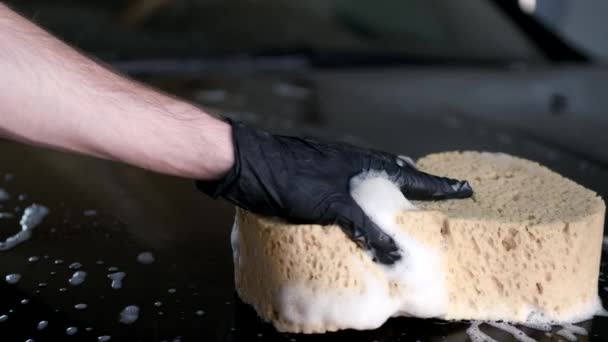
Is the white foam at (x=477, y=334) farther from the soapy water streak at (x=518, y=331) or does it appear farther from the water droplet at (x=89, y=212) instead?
the water droplet at (x=89, y=212)

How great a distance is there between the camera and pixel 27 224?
1.38 meters

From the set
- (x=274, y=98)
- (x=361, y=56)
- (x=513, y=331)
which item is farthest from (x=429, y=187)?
(x=361, y=56)

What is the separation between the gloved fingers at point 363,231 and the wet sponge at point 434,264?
11 mm

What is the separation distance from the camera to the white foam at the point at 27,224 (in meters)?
1.31

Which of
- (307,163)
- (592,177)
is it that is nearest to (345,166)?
(307,163)

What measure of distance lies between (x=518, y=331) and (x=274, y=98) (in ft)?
3.57

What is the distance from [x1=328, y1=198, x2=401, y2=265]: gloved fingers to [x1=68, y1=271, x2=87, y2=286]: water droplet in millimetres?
420

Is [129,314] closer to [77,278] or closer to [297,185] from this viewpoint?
[77,278]

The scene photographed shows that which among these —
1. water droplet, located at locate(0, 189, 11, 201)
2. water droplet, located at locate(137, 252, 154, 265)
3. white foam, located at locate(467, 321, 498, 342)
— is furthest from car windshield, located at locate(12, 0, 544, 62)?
white foam, located at locate(467, 321, 498, 342)

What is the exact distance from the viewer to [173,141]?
3.31 feet

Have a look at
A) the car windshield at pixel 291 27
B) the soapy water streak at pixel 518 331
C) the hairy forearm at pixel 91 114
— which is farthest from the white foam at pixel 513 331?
the car windshield at pixel 291 27

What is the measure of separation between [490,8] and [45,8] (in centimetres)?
120

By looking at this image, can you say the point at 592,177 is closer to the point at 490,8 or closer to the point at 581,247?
the point at 581,247

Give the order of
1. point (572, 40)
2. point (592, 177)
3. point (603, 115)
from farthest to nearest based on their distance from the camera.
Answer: point (572, 40)
point (603, 115)
point (592, 177)
